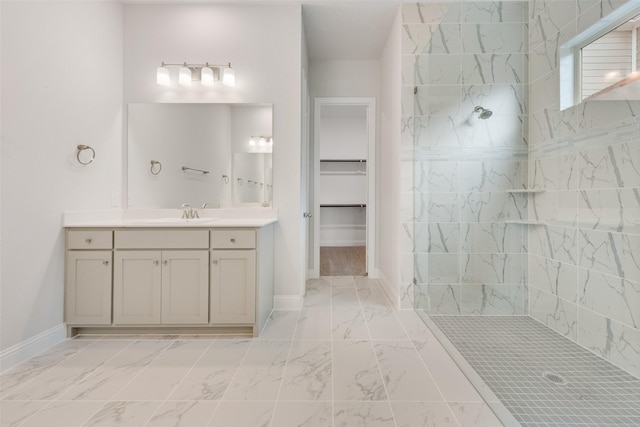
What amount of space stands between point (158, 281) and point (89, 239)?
570 mm

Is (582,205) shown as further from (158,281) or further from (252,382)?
(158,281)

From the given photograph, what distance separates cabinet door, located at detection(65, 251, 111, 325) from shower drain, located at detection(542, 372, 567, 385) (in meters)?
2.71

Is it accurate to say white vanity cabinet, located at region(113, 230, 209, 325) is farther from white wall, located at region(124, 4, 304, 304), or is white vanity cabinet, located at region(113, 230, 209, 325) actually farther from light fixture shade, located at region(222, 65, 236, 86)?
light fixture shade, located at region(222, 65, 236, 86)

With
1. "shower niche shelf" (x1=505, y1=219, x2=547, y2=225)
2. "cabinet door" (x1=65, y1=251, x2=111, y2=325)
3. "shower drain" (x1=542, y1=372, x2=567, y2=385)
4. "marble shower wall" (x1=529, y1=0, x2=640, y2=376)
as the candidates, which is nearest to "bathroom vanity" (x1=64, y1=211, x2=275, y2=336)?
"cabinet door" (x1=65, y1=251, x2=111, y2=325)

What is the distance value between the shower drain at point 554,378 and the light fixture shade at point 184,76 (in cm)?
322

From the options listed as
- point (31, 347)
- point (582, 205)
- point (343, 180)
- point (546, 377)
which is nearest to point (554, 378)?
point (546, 377)

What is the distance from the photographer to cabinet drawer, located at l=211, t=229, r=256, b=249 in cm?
205

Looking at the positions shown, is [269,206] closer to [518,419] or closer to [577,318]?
[518,419]

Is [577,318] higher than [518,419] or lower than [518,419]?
higher

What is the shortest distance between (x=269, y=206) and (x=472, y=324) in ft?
6.10

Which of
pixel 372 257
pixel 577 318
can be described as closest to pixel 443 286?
pixel 577 318

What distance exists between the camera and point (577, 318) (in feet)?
5.55

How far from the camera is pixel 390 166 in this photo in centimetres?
292

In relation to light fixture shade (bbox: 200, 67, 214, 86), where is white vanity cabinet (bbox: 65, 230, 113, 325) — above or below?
below
